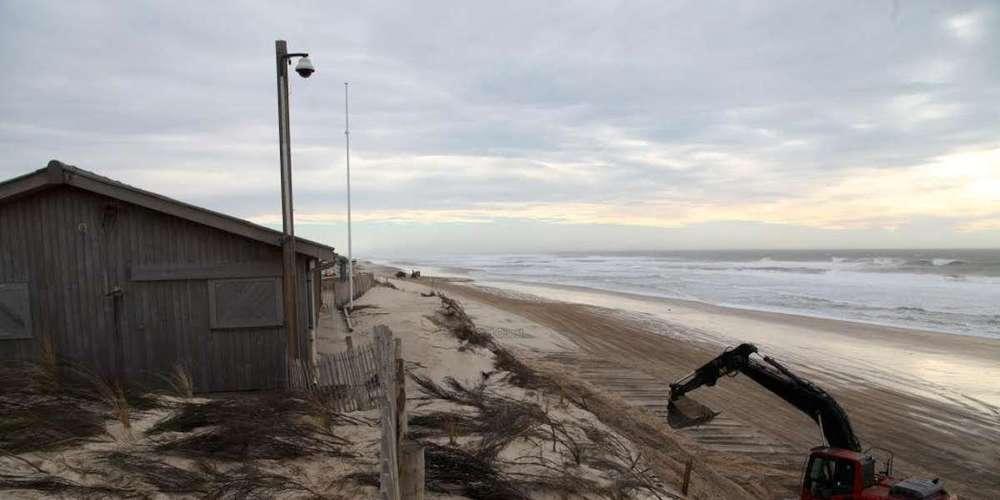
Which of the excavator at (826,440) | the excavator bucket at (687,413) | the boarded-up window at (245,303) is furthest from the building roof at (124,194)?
the excavator at (826,440)

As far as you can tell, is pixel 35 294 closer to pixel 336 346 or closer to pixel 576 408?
pixel 336 346

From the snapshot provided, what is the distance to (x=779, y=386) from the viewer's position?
9688 mm

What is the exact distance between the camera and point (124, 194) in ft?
33.2

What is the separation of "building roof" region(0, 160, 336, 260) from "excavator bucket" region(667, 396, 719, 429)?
23.6 feet

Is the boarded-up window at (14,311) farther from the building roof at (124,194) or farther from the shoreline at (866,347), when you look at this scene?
the shoreline at (866,347)

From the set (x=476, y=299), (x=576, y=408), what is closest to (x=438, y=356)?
(x=576, y=408)

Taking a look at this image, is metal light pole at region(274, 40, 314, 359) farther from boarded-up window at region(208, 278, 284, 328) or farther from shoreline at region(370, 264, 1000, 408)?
shoreline at region(370, 264, 1000, 408)

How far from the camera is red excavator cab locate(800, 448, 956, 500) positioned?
771 cm

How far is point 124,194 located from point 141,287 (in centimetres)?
164

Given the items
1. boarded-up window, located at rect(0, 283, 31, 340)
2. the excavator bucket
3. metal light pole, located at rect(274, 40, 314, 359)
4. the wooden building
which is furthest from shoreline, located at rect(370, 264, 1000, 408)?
boarded-up window, located at rect(0, 283, 31, 340)

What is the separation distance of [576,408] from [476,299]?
26172mm

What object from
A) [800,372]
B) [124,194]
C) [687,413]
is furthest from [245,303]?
[800,372]

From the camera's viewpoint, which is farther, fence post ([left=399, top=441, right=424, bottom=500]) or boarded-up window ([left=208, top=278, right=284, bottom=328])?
boarded-up window ([left=208, top=278, right=284, bottom=328])

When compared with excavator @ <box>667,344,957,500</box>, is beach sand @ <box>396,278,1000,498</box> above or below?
below
